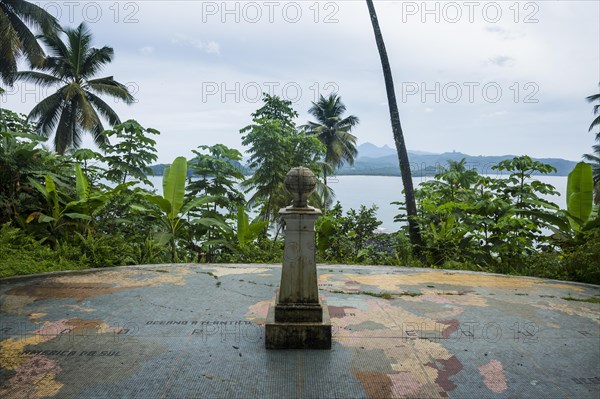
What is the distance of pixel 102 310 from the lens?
4.27 meters

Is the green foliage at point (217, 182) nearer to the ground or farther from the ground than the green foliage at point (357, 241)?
farther from the ground

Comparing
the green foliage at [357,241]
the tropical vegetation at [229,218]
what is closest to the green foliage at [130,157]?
the tropical vegetation at [229,218]

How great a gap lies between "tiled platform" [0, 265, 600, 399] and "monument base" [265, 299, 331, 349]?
90 millimetres

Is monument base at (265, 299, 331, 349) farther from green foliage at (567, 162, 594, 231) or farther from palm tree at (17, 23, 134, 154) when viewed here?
palm tree at (17, 23, 134, 154)

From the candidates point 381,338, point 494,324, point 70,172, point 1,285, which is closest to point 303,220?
point 381,338

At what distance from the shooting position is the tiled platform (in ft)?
9.08

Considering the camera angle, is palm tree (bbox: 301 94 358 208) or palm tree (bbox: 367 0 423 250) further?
palm tree (bbox: 301 94 358 208)

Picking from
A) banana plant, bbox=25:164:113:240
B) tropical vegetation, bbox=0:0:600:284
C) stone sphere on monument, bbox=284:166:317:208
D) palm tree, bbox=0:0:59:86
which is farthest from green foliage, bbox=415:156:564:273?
palm tree, bbox=0:0:59:86

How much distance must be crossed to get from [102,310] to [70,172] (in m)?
5.94

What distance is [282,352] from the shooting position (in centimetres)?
332

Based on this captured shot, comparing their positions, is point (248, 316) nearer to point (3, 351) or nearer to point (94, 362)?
point (94, 362)

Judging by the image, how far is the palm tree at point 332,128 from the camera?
101 ft

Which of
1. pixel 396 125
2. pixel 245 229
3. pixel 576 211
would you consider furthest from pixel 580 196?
pixel 245 229

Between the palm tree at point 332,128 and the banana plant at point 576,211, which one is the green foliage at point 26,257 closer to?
the banana plant at point 576,211
